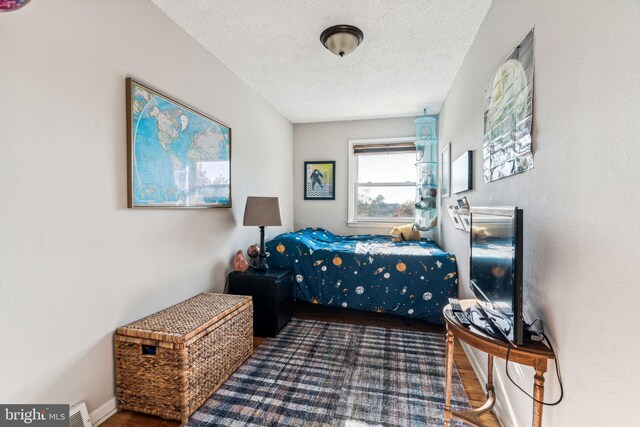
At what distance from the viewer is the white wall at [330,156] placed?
170 inches

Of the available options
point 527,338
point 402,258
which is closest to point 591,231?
point 527,338

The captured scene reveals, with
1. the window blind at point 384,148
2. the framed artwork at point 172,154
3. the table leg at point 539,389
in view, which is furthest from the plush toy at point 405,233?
the table leg at point 539,389

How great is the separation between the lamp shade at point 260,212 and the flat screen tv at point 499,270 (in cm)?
173

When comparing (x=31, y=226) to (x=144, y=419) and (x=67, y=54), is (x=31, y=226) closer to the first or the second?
(x=67, y=54)

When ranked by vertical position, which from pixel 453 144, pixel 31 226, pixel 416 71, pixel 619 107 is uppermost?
pixel 416 71

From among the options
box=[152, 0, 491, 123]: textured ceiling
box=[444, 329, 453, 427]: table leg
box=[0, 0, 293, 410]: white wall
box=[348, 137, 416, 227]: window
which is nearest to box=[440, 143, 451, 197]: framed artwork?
box=[152, 0, 491, 123]: textured ceiling

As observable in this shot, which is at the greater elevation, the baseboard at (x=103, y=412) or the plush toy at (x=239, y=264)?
the plush toy at (x=239, y=264)

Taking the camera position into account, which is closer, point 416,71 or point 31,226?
point 31,226

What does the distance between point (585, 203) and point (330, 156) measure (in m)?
3.72

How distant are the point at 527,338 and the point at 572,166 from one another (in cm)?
64

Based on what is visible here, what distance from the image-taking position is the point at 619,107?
76cm

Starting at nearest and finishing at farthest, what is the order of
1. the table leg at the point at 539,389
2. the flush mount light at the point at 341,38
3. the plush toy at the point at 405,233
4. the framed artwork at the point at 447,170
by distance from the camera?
the table leg at the point at 539,389
the flush mount light at the point at 341,38
the framed artwork at the point at 447,170
the plush toy at the point at 405,233

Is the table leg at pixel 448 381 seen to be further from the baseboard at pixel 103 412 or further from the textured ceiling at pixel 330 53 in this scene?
the textured ceiling at pixel 330 53

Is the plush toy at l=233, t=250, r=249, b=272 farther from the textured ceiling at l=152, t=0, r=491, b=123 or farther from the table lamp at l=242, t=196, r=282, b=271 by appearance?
the textured ceiling at l=152, t=0, r=491, b=123
